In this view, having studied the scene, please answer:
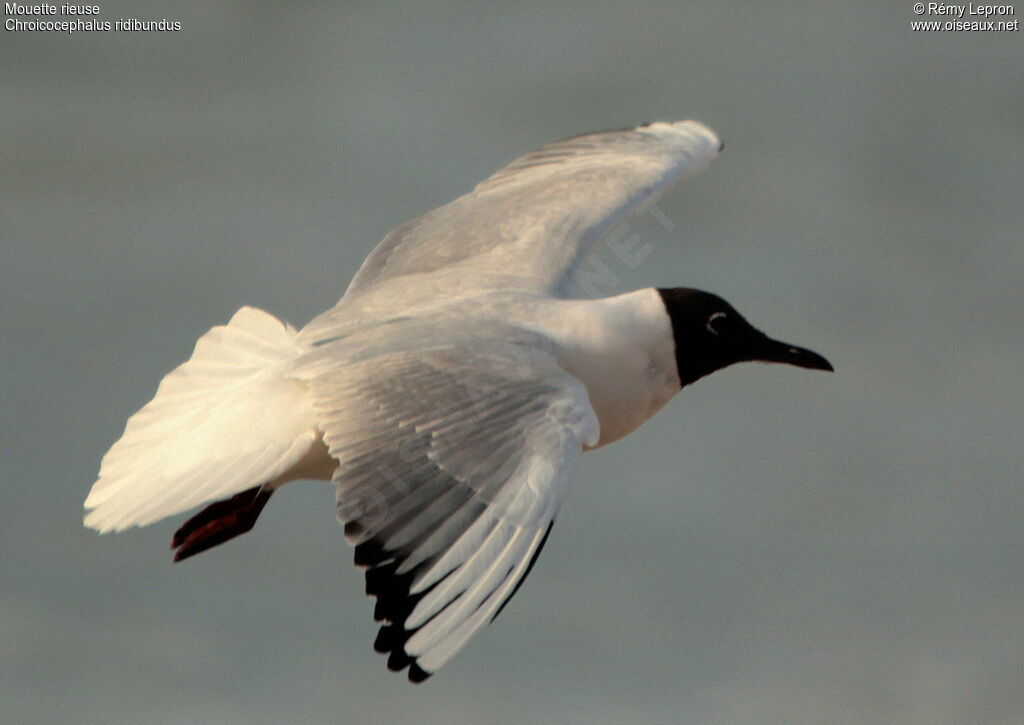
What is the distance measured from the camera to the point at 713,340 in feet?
21.3

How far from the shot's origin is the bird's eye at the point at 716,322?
6.48 metres

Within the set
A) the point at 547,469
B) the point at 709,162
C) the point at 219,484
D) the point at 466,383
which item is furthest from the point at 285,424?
the point at 709,162

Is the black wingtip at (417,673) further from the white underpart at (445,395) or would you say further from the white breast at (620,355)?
the white breast at (620,355)

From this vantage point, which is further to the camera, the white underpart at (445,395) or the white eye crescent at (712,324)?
the white eye crescent at (712,324)

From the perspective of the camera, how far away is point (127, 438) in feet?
20.7

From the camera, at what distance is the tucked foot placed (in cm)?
653

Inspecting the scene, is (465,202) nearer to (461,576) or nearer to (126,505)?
(126,505)

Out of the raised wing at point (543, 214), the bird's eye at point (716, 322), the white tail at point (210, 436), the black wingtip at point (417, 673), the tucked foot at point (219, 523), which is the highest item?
the raised wing at point (543, 214)

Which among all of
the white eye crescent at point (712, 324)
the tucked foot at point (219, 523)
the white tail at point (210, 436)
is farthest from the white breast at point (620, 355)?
the tucked foot at point (219, 523)

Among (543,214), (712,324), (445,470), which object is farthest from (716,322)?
(445,470)

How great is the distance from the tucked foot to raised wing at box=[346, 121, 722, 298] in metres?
0.96

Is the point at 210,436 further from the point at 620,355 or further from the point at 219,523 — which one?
the point at 620,355

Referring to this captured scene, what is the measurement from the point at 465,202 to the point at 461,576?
332 centimetres

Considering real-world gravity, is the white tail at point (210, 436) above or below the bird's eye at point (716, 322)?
below
